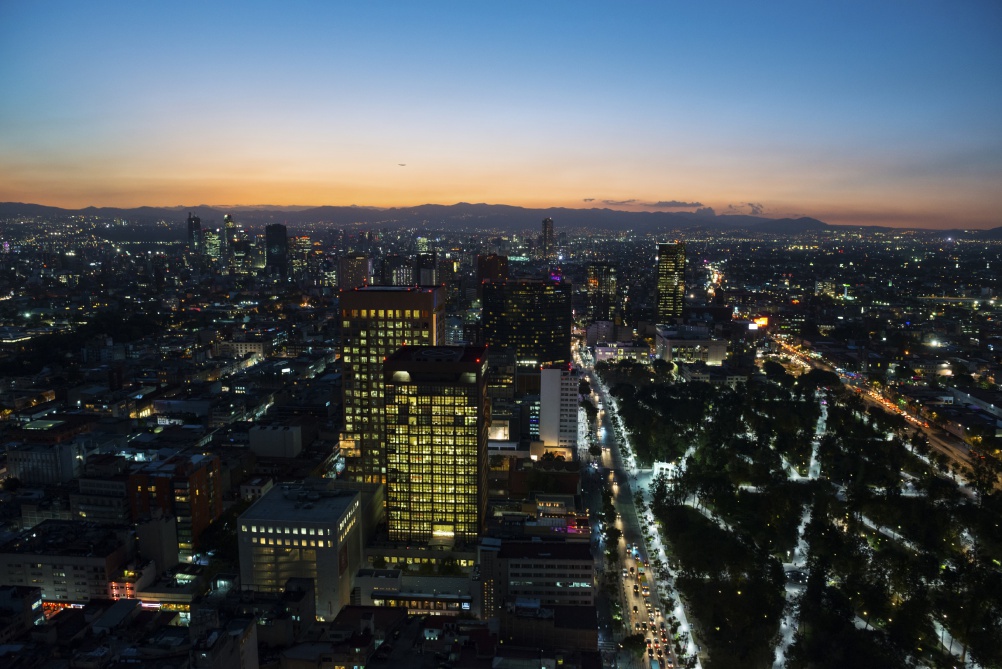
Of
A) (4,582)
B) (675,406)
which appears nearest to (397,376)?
(4,582)

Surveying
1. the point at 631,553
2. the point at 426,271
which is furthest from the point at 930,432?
the point at 426,271

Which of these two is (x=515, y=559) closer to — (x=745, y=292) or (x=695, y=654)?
(x=695, y=654)

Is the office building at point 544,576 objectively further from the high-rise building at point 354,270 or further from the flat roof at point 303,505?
the high-rise building at point 354,270

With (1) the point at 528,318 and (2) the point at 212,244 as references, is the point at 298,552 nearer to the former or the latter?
(1) the point at 528,318

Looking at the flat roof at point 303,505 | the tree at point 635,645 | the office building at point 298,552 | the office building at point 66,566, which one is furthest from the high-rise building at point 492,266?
the tree at point 635,645

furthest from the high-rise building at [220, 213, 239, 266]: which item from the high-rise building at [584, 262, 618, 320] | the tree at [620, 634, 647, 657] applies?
the tree at [620, 634, 647, 657]

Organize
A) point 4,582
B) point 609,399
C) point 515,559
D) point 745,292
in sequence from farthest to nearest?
1. point 745,292
2. point 609,399
3. point 4,582
4. point 515,559

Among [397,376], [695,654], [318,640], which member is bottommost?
[695,654]
